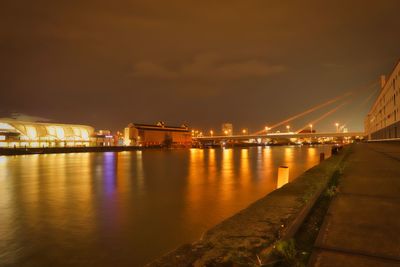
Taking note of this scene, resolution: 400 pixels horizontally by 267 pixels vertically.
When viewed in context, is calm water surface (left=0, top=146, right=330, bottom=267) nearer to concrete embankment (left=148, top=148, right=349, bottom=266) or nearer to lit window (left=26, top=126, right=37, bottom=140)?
concrete embankment (left=148, top=148, right=349, bottom=266)

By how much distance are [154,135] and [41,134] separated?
48189mm

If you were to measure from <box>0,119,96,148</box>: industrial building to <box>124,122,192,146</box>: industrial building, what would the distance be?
15.7 m

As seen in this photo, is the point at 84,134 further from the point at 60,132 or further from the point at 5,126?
the point at 5,126

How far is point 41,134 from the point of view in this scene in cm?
11088

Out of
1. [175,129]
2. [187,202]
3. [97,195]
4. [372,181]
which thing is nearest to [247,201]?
[187,202]

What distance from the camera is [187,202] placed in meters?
13.3

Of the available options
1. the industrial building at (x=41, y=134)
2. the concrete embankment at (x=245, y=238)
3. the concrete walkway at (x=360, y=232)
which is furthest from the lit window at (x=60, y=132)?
the concrete walkway at (x=360, y=232)

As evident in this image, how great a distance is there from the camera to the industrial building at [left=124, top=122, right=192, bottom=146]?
134 metres

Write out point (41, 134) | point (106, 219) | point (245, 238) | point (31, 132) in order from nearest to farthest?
point (245, 238) → point (106, 219) → point (31, 132) → point (41, 134)

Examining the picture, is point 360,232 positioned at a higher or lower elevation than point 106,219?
higher

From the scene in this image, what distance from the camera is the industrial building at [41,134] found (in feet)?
313

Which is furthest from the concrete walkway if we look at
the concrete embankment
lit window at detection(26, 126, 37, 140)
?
lit window at detection(26, 126, 37, 140)

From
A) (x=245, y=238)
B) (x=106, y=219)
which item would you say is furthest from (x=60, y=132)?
A: (x=245, y=238)

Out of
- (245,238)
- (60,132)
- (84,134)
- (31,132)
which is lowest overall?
(245,238)
